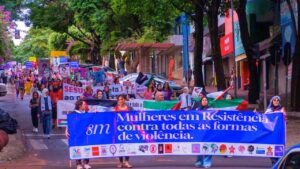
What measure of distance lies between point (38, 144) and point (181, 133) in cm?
647

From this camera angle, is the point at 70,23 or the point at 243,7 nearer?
the point at 243,7

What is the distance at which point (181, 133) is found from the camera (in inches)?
593

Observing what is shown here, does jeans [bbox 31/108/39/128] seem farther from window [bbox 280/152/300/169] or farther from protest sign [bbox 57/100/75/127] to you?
window [bbox 280/152/300/169]

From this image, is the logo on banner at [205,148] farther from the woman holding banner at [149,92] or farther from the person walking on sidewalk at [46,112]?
the woman holding banner at [149,92]

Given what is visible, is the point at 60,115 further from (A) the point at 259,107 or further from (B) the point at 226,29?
(B) the point at 226,29

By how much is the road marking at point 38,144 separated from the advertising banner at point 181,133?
188 inches

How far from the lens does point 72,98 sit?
85.7 feet

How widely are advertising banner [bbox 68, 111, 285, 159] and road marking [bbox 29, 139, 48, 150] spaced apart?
477 centimetres

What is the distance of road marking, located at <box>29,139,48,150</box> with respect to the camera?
19219mm

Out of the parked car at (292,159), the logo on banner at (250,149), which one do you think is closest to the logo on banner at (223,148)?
Answer: the logo on banner at (250,149)

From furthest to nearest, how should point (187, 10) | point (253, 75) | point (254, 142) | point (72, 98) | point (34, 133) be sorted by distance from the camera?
point (187, 10) → point (253, 75) → point (72, 98) → point (34, 133) → point (254, 142)

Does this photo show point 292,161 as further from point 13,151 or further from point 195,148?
point 13,151

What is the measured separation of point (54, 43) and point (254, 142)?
66.5 meters

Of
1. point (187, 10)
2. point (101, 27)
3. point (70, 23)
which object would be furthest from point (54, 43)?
point (187, 10)
